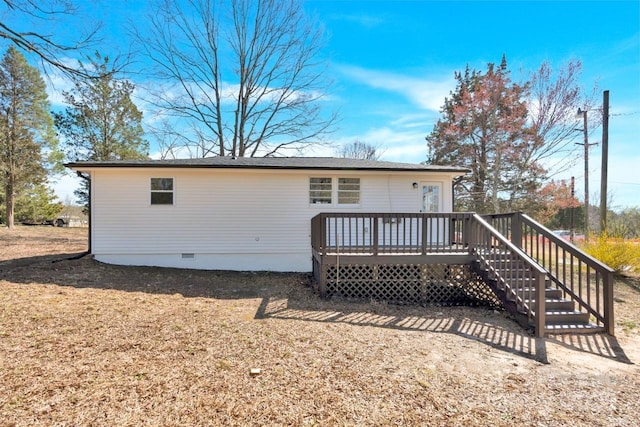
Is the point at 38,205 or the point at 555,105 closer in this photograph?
the point at 555,105

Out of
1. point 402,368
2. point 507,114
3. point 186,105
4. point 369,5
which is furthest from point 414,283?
point 186,105

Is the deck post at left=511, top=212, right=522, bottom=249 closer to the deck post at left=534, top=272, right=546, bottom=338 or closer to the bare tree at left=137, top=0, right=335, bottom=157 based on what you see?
the deck post at left=534, top=272, right=546, bottom=338

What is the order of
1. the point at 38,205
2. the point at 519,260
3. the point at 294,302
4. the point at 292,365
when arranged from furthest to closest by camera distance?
the point at 38,205
the point at 294,302
the point at 519,260
the point at 292,365

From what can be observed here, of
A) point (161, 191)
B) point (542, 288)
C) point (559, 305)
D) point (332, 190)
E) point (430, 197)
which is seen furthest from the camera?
point (430, 197)

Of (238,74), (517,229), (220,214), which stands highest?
(238,74)

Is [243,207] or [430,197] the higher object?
[430,197]

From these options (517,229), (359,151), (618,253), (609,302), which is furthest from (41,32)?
(359,151)

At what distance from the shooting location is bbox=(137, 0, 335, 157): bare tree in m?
17.3

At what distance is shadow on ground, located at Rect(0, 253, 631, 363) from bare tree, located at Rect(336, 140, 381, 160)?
22233 mm

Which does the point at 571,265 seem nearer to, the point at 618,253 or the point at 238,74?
the point at 618,253

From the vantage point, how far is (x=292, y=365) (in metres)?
3.31

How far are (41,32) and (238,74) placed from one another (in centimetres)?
1430

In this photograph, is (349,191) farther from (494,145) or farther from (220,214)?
(494,145)

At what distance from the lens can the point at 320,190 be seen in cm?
916
